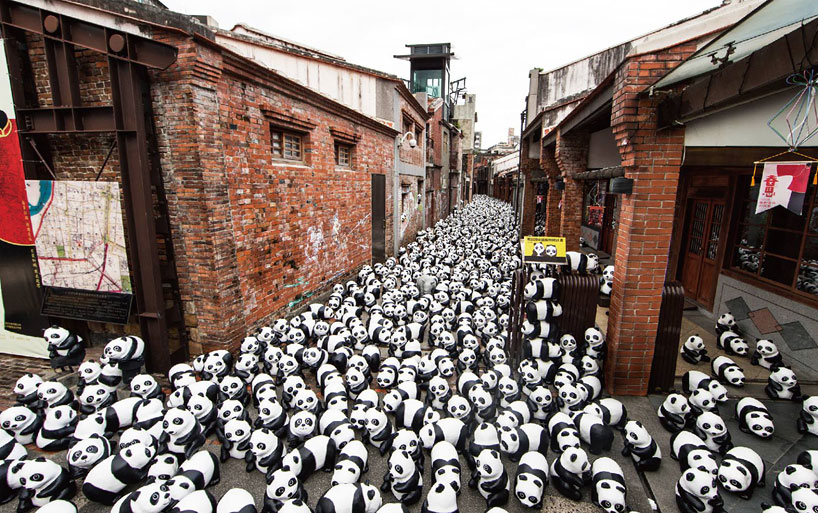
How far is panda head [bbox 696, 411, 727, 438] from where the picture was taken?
4035mm

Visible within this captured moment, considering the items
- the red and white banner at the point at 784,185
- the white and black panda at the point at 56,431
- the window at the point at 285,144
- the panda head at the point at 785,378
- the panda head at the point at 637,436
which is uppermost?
the window at the point at 285,144

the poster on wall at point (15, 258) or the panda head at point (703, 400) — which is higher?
the poster on wall at point (15, 258)

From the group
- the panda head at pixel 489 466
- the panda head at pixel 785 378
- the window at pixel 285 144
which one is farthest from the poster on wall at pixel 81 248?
the panda head at pixel 785 378

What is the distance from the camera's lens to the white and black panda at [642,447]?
3.94 metres

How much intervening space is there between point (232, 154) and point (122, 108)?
1.46 m

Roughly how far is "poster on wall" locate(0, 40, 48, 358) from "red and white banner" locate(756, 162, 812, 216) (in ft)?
32.1

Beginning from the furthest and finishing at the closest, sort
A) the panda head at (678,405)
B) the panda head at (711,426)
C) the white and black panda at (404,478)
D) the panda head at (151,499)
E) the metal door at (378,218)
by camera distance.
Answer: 1. the metal door at (378,218)
2. the panda head at (678,405)
3. the panda head at (711,426)
4. the white and black panda at (404,478)
5. the panda head at (151,499)

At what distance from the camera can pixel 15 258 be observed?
6160 mm

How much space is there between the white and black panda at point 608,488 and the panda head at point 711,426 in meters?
1.37

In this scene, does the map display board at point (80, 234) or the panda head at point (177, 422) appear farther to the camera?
the map display board at point (80, 234)

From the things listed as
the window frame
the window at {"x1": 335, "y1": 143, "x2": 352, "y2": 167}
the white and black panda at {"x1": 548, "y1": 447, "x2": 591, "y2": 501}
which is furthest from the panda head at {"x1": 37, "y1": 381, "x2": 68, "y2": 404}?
the window frame

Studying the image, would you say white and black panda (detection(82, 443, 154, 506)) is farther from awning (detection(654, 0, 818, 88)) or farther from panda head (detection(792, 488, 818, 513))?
awning (detection(654, 0, 818, 88))

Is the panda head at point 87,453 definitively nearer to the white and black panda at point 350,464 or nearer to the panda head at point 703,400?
the white and black panda at point 350,464

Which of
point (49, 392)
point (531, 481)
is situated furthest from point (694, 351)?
point (49, 392)
